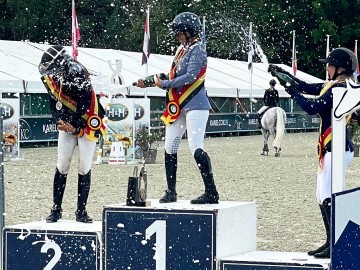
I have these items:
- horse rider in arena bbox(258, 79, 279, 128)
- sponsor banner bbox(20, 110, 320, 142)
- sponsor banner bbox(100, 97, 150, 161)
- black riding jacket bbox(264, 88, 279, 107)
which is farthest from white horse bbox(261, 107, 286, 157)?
sponsor banner bbox(100, 97, 150, 161)

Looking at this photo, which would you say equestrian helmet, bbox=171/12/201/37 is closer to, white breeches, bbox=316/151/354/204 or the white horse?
white breeches, bbox=316/151/354/204

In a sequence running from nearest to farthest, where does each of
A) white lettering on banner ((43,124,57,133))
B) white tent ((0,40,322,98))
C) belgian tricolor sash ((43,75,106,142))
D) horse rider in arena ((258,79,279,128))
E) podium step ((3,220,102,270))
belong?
podium step ((3,220,102,270))
belgian tricolor sash ((43,75,106,142))
horse rider in arena ((258,79,279,128))
white tent ((0,40,322,98))
white lettering on banner ((43,124,57,133))

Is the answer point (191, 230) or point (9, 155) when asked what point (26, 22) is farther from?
point (191, 230)

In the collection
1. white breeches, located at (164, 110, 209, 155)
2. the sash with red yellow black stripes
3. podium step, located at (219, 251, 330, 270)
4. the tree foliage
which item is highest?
the tree foliage

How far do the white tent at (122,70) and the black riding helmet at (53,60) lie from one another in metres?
11.0

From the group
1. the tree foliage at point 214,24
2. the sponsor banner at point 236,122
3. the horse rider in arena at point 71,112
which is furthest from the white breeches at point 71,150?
the tree foliage at point 214,24

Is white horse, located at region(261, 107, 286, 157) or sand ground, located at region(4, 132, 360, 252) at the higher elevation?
white horse, located at region(261, 107, 286, 157)

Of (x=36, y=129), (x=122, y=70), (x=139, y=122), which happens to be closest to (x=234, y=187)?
(x=139, y=122)

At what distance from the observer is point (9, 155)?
21656 millimetres

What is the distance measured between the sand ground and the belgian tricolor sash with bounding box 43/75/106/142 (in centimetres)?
194

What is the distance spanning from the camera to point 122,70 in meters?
30.8

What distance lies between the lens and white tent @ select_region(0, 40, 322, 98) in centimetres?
2672

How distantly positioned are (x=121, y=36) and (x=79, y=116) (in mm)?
49718

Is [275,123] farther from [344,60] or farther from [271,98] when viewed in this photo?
[344,60]
